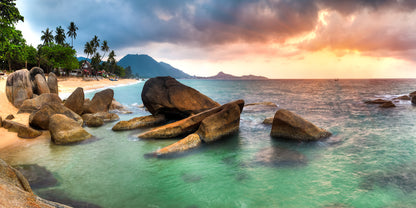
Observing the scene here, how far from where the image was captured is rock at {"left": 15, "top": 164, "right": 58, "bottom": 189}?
7.32 meters

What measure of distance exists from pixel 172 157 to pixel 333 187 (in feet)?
21.0

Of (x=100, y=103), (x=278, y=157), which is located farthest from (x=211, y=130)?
(x=100, y=103)

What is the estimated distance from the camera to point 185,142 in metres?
10.9

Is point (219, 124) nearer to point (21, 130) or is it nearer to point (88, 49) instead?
point (21, 130)

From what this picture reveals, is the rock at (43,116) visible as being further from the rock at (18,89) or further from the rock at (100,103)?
the rock at (18,89)

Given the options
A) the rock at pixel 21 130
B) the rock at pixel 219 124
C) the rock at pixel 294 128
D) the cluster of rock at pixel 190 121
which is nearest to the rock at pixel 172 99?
the cluster of rock at pixel 190 121

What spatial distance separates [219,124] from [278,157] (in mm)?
3925

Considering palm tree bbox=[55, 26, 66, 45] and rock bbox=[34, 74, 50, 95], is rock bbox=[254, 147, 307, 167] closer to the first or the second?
rock bbox=[34, 74, 50, 95]

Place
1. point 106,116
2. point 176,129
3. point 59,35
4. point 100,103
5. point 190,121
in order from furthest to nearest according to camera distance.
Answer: point 59,35 < point 100,103 < point 106,116 < point 190,121 < point 176,129

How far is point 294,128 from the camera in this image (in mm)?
12227

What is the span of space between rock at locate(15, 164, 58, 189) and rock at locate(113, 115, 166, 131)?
6.16 meters

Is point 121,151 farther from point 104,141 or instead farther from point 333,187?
point 333,187

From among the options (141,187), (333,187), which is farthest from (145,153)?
(333,187)

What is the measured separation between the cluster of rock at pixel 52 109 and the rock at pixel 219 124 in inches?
269
